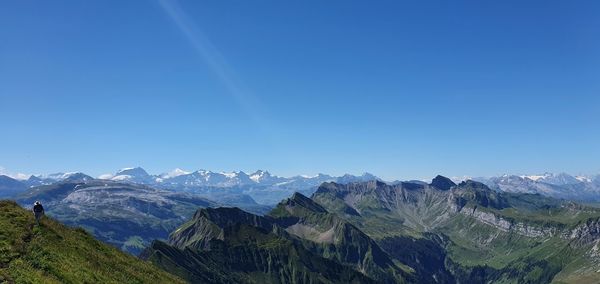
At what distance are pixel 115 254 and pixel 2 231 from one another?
79.8 ft

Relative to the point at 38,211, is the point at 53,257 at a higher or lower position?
lower

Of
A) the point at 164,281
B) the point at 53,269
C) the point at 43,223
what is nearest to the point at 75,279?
the point at 53,269

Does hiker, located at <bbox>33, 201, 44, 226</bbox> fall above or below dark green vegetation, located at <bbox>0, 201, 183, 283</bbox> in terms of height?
above

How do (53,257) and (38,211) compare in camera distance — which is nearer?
(53,257)

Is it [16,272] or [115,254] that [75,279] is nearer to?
[16,272]

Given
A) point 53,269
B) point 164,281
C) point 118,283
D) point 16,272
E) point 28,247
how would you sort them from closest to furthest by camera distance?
point 16,272 < point 53,269 < point 28,247 < point 118,283 < point 164,281

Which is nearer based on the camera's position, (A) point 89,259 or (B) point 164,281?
(A) point 89,259

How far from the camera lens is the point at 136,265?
78.7 meters

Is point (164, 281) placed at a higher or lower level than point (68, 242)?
lower

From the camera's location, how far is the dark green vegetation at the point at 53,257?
47906 millimetres

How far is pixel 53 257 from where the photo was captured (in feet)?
180

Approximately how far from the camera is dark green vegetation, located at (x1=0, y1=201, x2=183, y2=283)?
47906 millimetres

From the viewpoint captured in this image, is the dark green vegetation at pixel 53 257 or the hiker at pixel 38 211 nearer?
the dark green vegetation at pixel 53 257

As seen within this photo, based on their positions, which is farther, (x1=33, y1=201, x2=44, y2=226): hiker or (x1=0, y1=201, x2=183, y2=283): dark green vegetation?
(x1=33, y1=201, x2=44, y2=226): hiker
